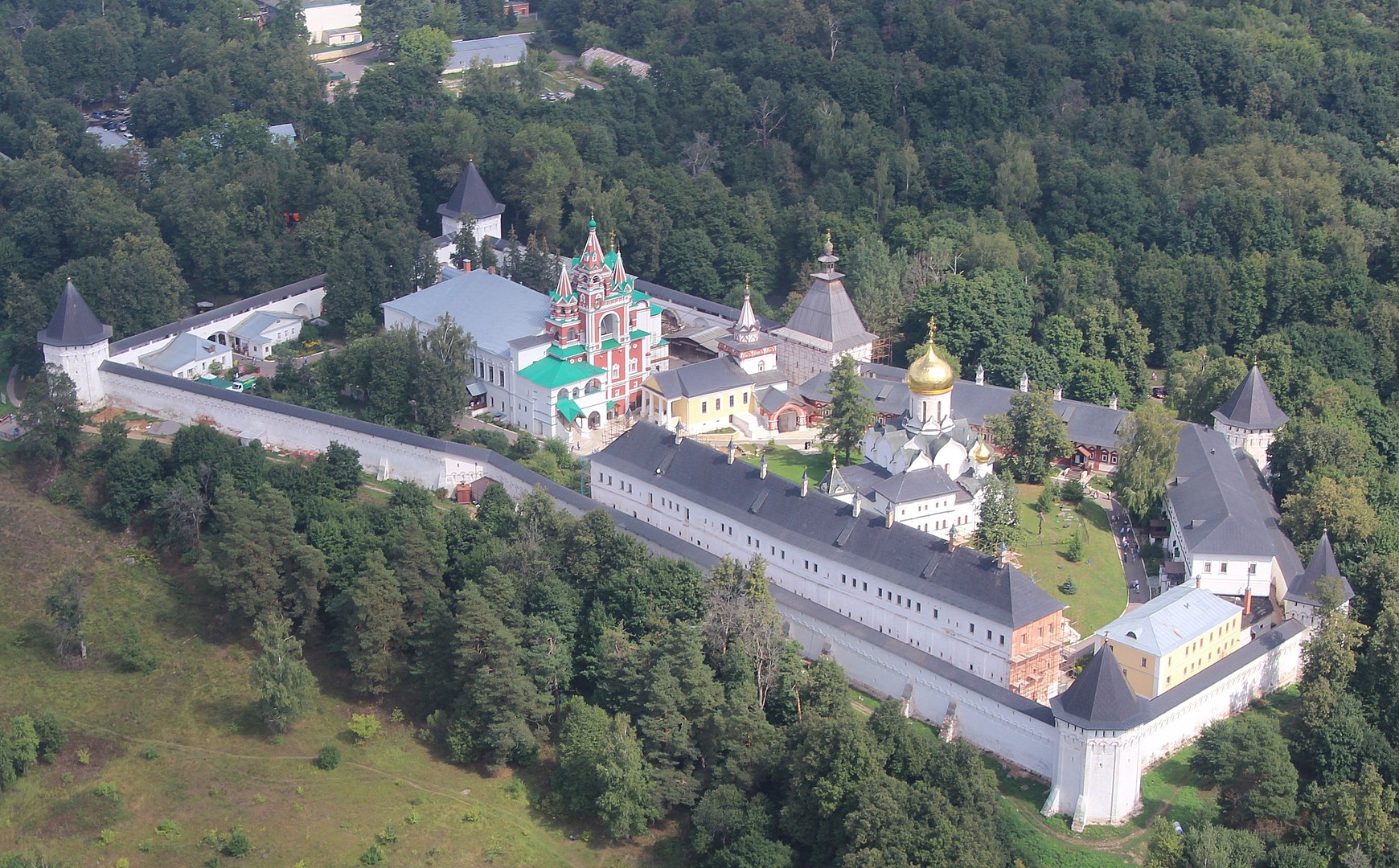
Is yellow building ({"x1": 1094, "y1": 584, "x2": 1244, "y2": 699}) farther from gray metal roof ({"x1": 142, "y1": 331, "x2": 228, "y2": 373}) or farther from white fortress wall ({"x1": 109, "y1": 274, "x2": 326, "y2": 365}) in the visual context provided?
white fortress wall ({"x1": 109, "y1": 274, "x2": 326, "y2": 365})

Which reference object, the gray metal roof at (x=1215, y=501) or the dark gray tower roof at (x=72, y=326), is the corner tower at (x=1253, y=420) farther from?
the dark gray tower roof at (x=72, y=326)

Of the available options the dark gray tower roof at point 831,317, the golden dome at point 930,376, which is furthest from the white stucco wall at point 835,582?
the dark gray tower roof at point 831,317

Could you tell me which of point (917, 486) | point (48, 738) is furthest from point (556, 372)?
point (48, 738)

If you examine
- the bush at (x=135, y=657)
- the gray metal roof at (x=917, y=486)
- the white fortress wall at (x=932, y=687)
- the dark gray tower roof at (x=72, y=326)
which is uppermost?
the dark gray tower roof at (x=72, y=326)

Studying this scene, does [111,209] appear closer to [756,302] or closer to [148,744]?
[756,302]

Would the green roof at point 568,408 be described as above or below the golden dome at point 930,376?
below

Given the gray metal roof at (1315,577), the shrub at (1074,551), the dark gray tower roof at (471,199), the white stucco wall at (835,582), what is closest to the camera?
the white stucco wall at (835,582)
